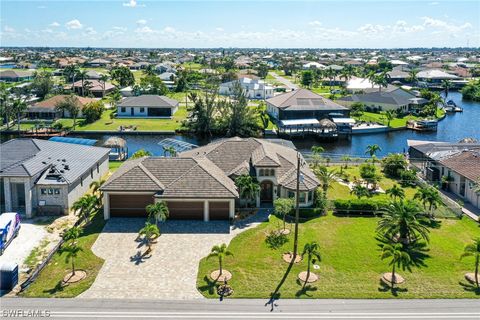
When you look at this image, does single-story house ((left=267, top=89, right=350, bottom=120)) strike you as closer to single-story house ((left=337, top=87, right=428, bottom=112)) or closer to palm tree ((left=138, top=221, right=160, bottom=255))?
single-story house ((left=337, top=87, right=428, bottom=112))

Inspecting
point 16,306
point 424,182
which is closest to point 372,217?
point 424,182

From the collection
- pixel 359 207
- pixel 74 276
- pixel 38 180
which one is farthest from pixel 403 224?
pixel 38 180

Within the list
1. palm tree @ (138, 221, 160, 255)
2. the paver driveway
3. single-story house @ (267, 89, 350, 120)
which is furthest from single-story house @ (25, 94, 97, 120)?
palm tree @ (138, 221, 160, 255)

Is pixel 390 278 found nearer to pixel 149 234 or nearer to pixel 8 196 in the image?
pixel 149 234

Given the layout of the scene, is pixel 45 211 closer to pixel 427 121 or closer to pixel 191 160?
pixel 191 160

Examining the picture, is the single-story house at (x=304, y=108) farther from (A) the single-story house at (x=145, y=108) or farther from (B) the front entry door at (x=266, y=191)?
(B) the front entry door at (x=266, y=191)
